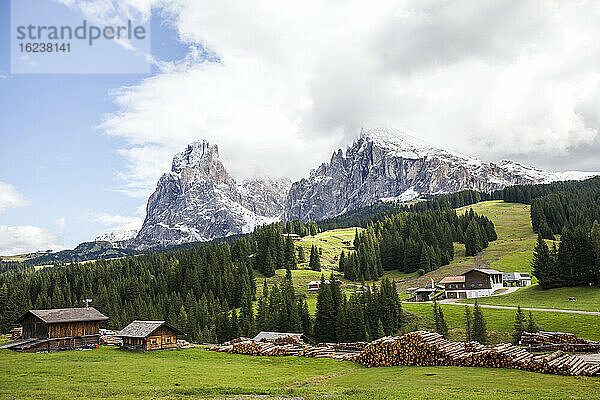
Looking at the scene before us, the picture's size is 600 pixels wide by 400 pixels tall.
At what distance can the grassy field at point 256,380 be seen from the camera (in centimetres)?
2656

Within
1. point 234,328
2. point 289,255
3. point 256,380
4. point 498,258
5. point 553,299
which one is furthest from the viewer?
point 289,255

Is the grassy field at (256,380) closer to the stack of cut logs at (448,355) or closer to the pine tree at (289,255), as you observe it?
the stack of cut logs at (448,355)

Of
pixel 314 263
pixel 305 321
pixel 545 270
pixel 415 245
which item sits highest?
pixel 415 245

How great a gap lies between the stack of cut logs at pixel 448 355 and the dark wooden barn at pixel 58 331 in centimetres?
2820

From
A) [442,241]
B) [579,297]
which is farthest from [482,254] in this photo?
[579,297]

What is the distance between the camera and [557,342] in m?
50.0

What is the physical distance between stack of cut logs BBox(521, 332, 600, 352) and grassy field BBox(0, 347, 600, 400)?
627 inches

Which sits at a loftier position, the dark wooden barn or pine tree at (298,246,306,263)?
pine tree at (298,246,306,263)

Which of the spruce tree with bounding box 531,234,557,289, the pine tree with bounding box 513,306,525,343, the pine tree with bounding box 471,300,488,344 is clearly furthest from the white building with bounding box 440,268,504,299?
the pine tree with bounding box 513,306,525,343

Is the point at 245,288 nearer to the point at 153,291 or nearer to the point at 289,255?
the point at 153,291

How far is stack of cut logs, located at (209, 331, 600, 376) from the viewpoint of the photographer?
115ft

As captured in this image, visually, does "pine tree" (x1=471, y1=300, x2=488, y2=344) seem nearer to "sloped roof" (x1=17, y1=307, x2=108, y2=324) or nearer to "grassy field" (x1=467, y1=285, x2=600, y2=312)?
"grassy field" (x1=467, y1=285, x2=600, y2=312)

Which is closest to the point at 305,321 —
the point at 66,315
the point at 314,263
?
the point at 66,315

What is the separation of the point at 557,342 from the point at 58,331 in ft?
219
